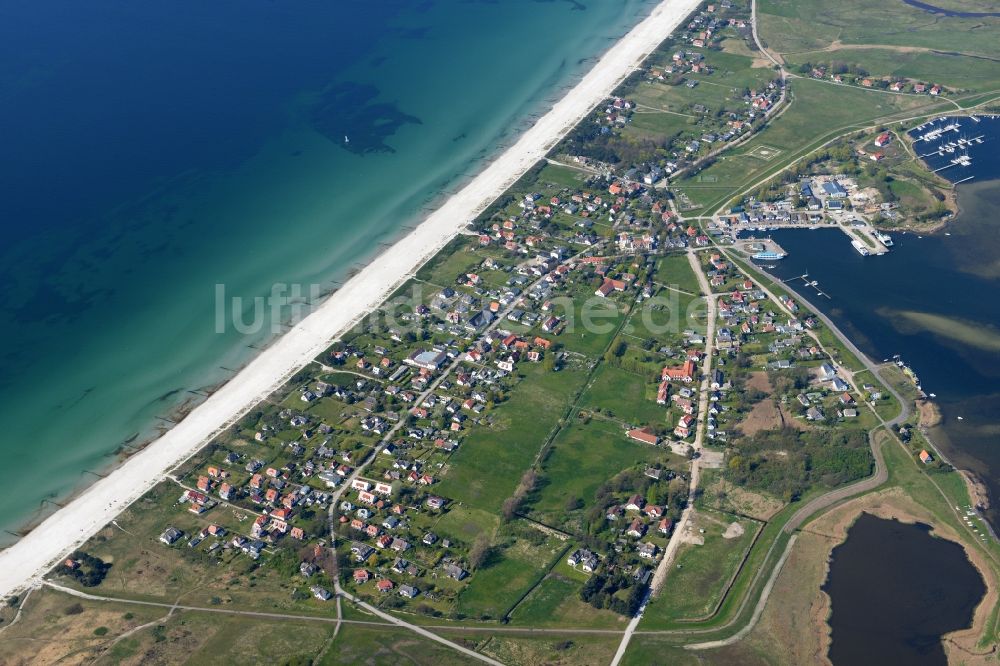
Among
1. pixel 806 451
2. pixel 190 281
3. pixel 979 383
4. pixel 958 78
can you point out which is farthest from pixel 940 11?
pixel 190 281


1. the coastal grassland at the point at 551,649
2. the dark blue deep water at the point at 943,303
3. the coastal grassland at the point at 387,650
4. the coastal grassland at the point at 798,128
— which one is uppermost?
the coastal grassland at the point at 798,128

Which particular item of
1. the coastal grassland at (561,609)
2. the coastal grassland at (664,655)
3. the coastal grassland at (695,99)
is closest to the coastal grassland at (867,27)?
the coastal grassland at (695,99)

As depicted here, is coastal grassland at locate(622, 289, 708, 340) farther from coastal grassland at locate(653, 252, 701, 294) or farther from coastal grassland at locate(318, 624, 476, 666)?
coastal grassland at locate(318, 624, 476, 666)

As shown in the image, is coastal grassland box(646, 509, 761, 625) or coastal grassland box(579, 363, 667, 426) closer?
coastal grassland box(646, 509, 761, 625)

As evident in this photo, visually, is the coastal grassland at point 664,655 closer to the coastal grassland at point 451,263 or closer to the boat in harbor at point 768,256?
the coastal grassland at point 451,263

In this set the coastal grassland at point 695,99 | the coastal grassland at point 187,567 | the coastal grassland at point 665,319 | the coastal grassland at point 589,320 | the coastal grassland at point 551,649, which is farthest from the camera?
the coastal grassland at point 695,99

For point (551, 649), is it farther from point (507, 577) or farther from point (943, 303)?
point (943, 303)

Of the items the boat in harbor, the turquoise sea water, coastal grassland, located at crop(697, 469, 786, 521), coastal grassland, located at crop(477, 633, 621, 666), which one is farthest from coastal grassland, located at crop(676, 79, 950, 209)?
coastal grassland, located at crop(477, 633, 621, 666)

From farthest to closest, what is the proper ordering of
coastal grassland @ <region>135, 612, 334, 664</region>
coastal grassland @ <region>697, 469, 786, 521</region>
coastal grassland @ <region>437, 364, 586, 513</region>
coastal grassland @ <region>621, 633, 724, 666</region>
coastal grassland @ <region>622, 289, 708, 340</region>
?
coastal grassland @ <region>622, 289, 708, 340</region> → coastal grassland @ <region>437, 364, 586, 513</region> → coastal grassland @ <region>697, 469, 786, 521</region> → coastal grassland @ <region>135, 612, 334, 664</region> → coastal grassland @ <region>621, 633, 724, 666</region>
